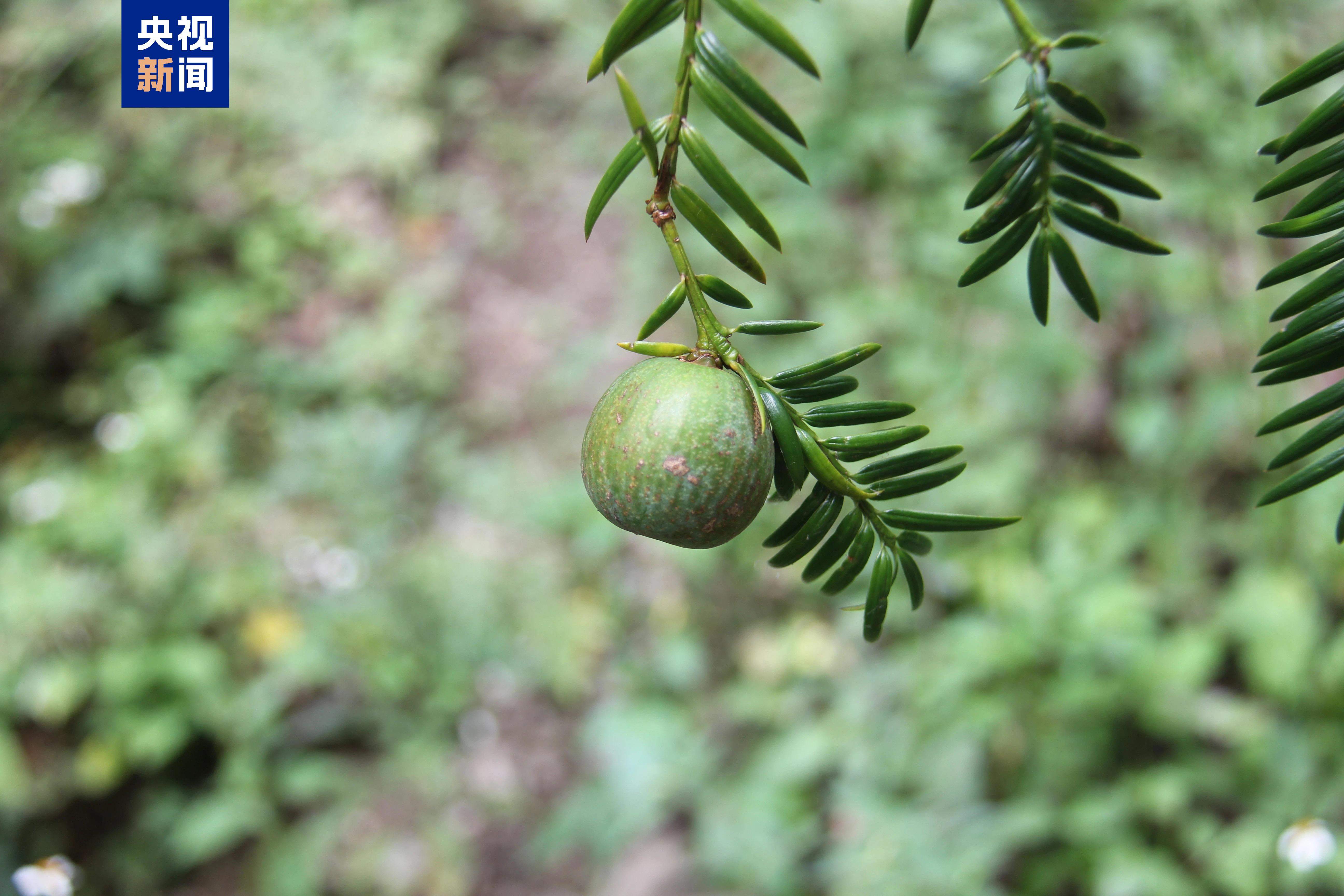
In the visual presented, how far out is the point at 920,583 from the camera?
0.51 meters

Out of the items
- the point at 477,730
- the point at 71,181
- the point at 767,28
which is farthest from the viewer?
the point at 71,181

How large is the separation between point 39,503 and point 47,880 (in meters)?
1.28

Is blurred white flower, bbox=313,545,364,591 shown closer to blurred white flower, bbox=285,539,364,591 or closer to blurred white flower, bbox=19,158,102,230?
blurred white flower, bbox=285,539,364,591

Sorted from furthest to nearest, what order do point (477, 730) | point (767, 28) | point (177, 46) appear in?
point (477, 730)
point (177, 46)
point (767, 28)

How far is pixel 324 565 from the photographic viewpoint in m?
2.75

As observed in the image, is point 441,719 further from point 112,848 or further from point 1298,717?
point 1298,717

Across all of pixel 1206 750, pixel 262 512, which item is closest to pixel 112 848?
pixel 262 512

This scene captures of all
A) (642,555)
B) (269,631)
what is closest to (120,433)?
(269,631)

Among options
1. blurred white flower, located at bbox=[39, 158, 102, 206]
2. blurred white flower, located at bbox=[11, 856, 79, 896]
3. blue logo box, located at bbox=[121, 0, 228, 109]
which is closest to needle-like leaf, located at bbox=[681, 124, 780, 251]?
blue logo box, located at bbox=[121, 0, 228, 109]

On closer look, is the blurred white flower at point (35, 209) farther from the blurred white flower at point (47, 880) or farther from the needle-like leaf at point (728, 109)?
the needle-like leaf at point (728, 109)

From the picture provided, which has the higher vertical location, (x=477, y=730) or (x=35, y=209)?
(x=35, y=209)

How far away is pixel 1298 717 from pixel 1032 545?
632 mm

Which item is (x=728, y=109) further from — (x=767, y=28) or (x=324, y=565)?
(x=324, y=565)

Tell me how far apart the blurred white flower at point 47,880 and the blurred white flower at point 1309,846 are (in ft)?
8.56
